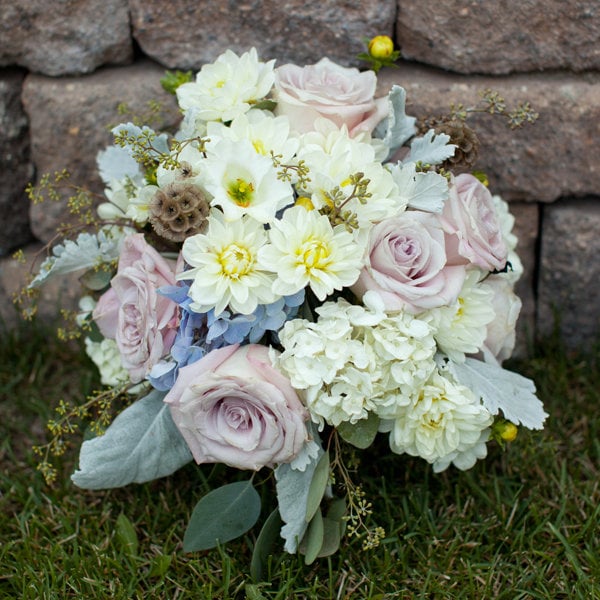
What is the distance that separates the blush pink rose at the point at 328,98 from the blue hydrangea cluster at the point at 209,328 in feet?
1.15

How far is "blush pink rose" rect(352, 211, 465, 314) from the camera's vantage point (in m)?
1.37

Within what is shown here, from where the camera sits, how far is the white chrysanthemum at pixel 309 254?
1.31 metres

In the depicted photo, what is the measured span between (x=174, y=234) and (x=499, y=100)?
0.72 m

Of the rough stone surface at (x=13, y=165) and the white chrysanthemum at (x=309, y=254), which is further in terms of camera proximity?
the rough stone surface at (x=13, y=165)

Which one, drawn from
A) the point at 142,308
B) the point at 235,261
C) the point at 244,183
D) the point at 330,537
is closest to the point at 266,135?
the point at 244,183

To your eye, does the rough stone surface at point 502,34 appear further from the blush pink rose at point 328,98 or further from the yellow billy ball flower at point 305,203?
the yellow billy ball flower at point 305,203

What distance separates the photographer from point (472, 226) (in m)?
1.47

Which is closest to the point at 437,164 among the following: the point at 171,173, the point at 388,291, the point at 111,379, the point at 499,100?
the point at 499,100

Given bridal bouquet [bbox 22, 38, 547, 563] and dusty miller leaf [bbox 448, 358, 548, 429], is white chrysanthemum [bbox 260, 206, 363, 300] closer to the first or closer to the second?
bridal bouquet [bbox 22, 38, 547, 563]

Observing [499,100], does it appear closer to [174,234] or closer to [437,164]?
[437,164]

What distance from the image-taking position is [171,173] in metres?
1.43

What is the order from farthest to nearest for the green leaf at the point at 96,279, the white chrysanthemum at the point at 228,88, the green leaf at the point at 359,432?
the green leaf at the point at 96,279
the white chrysanthemum at the point at 228,88
the green leaf at the point at 359,432

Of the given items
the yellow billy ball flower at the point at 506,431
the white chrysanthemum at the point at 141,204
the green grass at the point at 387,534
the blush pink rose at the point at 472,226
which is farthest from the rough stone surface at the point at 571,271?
the white chrysanthemum at the point at 141,204

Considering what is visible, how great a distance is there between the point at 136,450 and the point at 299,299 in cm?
44
